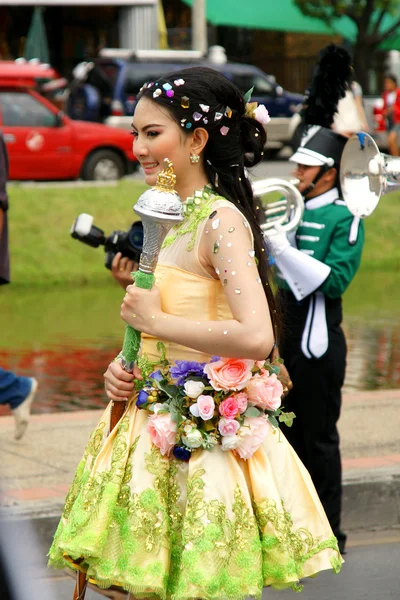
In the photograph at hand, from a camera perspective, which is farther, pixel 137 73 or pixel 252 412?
pixel 137 73

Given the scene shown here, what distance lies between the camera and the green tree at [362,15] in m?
27.5

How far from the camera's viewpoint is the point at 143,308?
310 cm

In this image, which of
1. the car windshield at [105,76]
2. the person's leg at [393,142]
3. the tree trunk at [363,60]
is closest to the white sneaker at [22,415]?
the person's leg at [393,142]

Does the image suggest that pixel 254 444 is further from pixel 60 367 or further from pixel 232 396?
pixel 60 367

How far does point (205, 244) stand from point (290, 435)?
2.02 meters

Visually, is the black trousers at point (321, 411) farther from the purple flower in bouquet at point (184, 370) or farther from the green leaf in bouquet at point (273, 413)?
the purple flower in bouquet at point (184, 370)

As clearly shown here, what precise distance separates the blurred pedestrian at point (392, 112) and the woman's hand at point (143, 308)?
16.9 metres

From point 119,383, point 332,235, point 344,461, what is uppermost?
point 119,383

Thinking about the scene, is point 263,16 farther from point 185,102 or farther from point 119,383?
point 119,383

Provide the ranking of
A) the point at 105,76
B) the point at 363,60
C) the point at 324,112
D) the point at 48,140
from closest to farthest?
the point at 324,112, the point at 48,140, the point at 105,76, the point at 363,60

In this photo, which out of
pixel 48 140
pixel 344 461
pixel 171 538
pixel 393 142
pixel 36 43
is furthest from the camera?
pixel 36 43

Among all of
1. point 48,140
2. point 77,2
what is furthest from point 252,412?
point 77,2

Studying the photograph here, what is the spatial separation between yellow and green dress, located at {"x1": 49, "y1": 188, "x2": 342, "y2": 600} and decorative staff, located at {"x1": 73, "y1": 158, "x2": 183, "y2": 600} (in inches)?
3.8

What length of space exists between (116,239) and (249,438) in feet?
4.62
